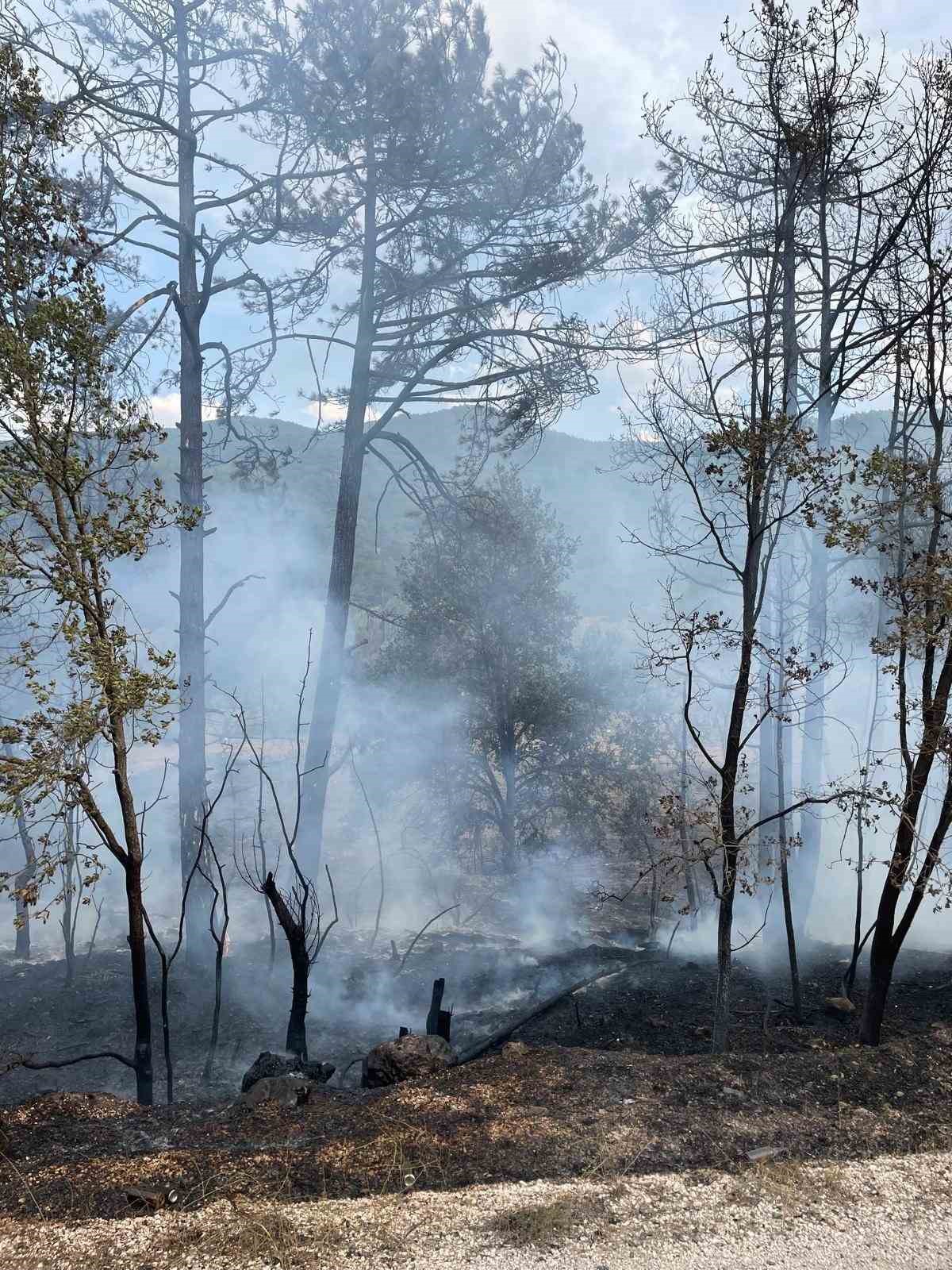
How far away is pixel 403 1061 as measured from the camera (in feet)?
23.2

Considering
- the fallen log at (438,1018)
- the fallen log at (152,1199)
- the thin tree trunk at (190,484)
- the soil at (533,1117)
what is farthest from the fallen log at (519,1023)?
the thin tree trunk at (190,484)

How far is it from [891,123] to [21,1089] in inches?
459

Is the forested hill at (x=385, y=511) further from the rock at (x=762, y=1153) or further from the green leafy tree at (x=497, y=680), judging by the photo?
the rock at (x=762, y=1153)

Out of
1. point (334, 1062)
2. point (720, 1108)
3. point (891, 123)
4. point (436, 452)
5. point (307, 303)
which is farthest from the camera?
point (436, 452)

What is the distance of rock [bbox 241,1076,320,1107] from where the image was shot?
6.16 m

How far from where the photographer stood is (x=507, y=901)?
16.6m

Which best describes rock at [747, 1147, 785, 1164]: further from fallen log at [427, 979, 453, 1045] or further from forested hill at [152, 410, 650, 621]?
forested hill at [152, 410, 650, 621]

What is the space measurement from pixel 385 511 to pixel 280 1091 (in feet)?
181

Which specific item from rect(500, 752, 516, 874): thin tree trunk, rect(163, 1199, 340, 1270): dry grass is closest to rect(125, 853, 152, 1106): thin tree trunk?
rect(163, 1199, 340, 1270): dry grass

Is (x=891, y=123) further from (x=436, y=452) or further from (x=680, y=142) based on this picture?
(x=436, y=452)

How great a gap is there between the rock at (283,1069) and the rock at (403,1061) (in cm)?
34

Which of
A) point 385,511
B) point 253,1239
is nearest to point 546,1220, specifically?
point 253,1239

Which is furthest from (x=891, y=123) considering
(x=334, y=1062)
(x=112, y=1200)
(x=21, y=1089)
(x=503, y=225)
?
(x=21, y=1089)

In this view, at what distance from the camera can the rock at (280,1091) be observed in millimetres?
6156
